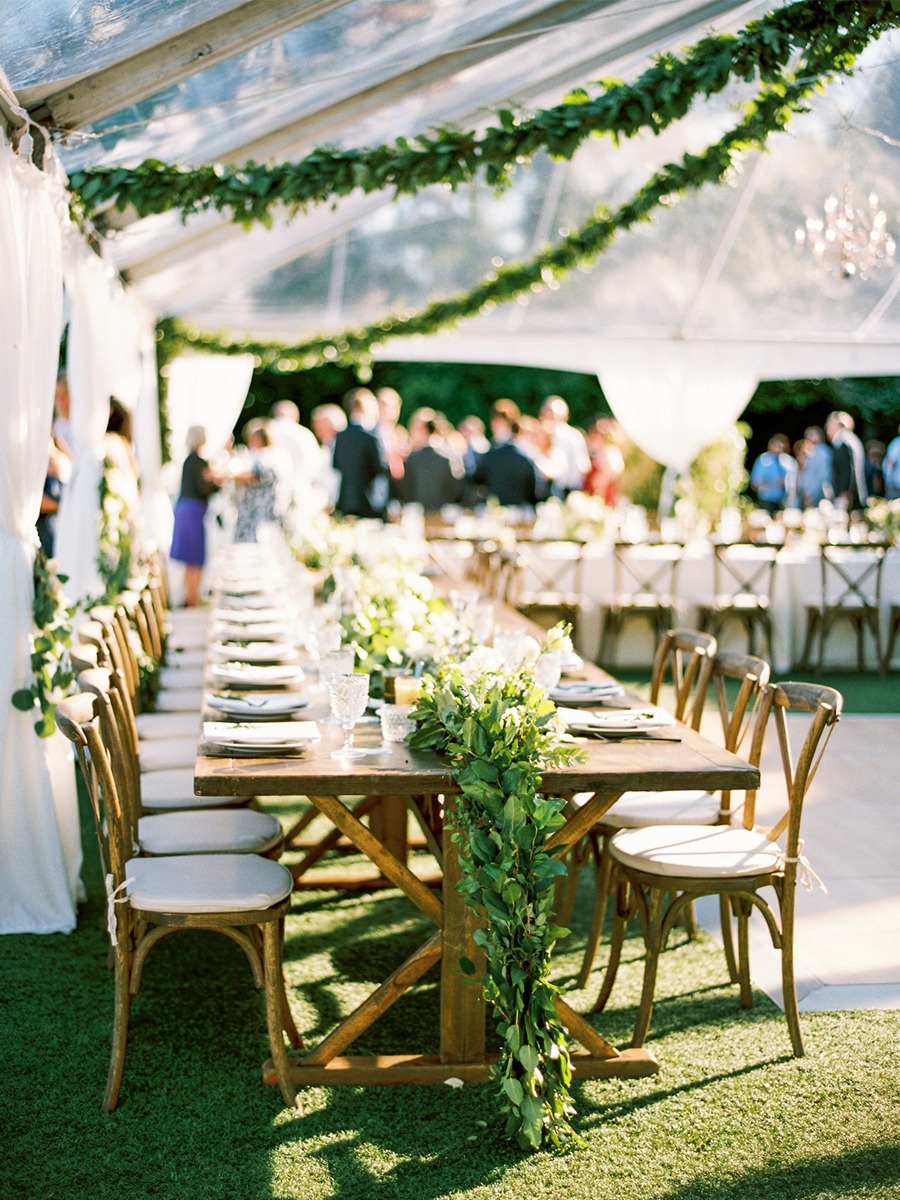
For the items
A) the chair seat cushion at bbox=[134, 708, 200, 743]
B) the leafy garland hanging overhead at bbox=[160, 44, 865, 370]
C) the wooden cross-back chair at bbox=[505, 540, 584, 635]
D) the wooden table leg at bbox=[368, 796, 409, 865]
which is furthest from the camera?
the wooden cross-back chair at bbox=[505, 540, 584, 635]

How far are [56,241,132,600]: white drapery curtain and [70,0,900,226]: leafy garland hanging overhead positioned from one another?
1.19 m

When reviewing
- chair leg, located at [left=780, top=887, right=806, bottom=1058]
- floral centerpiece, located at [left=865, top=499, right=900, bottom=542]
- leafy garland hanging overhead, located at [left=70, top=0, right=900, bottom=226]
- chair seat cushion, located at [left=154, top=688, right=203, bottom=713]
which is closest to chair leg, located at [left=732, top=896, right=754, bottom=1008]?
chair leg, located at [left=780, top=887, right=806, bottom=1058]

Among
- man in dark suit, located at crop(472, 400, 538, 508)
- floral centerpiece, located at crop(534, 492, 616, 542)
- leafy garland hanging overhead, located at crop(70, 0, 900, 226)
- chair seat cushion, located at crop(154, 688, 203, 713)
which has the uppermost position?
leafy garland hanging overhead, located at crop(70, 0, 900, 226)

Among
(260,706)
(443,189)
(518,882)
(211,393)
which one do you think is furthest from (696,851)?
(211,393)

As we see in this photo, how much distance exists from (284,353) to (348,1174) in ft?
29.3

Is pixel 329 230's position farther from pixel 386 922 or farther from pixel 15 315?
pixel 386 922

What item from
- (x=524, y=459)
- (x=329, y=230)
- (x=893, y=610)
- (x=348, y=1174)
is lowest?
(x=348, y=1174)

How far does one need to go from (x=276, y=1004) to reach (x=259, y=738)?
0.61 metres

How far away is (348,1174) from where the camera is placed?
264cm

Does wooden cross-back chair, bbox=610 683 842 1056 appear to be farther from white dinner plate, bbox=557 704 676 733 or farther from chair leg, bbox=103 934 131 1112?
chair leg, bbox=103 934 131 1112

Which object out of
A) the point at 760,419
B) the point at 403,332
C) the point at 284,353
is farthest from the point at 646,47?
the point at 760,419

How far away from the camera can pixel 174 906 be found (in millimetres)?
2914

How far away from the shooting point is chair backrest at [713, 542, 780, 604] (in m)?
9.05

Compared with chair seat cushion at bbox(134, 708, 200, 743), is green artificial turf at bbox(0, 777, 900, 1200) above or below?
below
